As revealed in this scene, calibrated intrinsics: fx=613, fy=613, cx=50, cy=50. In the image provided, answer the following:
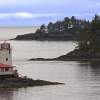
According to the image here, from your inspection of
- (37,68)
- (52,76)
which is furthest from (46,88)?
(37,68)

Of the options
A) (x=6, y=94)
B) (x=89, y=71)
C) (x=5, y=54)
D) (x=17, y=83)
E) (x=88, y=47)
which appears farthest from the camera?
(x=88, y=47)

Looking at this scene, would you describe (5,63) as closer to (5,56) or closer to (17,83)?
(5,56)

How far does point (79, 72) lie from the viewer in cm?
9338

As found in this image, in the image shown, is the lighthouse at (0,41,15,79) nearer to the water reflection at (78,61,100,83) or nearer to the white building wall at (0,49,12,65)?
the white building wall at (0,49,12,65)

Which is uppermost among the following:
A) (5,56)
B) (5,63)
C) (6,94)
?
(5,56)

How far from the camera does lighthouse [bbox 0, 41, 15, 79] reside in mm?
68188

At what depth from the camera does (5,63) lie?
70.2 m

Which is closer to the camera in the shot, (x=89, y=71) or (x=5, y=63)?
(x=5, y=63)

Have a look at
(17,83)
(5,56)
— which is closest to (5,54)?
(5,56)

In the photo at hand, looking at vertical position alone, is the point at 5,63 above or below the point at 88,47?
above

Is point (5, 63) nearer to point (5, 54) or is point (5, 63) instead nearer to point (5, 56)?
point (5, 56)

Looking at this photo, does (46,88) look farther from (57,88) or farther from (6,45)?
(6,45)

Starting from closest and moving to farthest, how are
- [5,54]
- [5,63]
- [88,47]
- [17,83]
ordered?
[17,83] → [5,63] → [5,54] → [88,47]

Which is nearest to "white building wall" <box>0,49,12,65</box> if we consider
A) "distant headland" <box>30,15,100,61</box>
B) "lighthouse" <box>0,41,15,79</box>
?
"lighthouse" <box>0,41,15,79</box>
